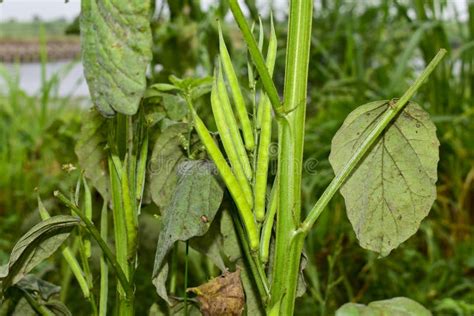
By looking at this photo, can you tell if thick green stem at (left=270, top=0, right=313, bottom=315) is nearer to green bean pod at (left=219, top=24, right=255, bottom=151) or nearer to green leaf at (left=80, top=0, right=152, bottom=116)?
green bean pod at (left=219, top=24, right=255, bottom=151)

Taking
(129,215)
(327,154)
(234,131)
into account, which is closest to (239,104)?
(234,131)

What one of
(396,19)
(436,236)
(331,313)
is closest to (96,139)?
(331,313)

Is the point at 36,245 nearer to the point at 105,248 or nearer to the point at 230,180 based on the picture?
the point at 105,248

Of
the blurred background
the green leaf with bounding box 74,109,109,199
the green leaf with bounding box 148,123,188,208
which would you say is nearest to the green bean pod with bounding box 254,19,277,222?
the green leaf with bounding box 148,123,188,208

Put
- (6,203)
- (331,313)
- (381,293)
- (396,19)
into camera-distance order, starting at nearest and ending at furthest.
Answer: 1. (331,313)
2. (381,293)
3. (6,203)
4. (396,19)

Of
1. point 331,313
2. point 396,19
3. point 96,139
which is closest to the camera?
point 96,139

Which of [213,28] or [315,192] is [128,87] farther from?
[315,192]
